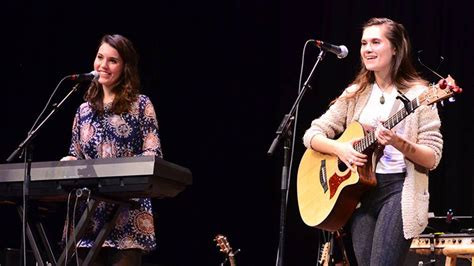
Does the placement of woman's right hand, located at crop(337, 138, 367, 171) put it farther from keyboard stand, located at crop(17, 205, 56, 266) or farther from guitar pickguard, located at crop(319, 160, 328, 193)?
keyboard stand, located at crop(17, 205, 56, 266)

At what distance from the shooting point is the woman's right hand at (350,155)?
3535mm

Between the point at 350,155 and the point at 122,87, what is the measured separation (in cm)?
124

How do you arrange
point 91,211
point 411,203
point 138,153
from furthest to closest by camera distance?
point 138,153, point 91,211, point 411,203

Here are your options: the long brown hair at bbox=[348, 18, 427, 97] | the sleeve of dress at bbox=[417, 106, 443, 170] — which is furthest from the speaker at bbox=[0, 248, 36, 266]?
the sleeve of dress at bbox=[417, 106, 443, 170]

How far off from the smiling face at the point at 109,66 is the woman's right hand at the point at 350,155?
1222 mm

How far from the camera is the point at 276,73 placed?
23.2 feet

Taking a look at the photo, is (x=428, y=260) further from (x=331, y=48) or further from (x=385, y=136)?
(x=385, y=136)

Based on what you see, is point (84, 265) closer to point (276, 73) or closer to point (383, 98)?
point (383, 98)

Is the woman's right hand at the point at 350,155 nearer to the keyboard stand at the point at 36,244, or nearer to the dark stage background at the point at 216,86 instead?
the keyboard stand at the point at 36,244

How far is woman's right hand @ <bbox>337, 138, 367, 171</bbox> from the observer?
3.54 metres

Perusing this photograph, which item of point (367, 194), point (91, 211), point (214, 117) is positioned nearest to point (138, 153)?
point (91, 211)

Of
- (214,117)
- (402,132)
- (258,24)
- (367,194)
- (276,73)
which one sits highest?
(258,24)

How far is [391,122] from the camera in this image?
11.4ft

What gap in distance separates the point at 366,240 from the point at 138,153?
3.99ft
